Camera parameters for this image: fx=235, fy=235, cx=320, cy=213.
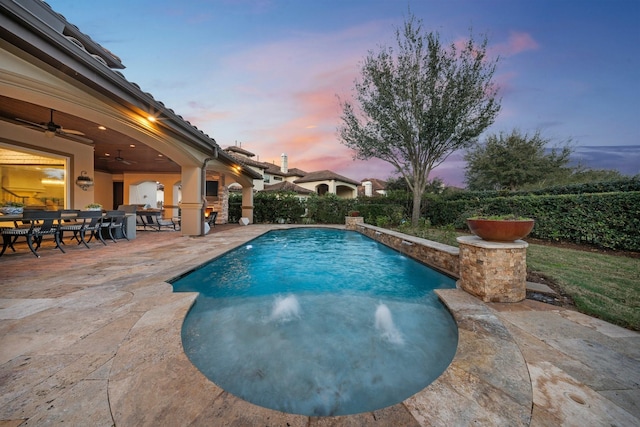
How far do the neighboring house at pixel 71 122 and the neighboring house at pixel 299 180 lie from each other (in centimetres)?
1508

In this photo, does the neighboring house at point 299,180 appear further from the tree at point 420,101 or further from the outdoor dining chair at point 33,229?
the outdoor dining chair at point 33,229

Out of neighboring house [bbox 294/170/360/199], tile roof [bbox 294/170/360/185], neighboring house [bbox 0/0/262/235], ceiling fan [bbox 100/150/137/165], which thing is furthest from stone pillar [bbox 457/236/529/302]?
tile roof [bbox 294/170/360/185]

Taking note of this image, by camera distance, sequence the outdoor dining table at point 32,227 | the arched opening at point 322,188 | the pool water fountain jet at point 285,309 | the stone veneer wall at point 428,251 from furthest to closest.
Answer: the arched opening at point 322,188 → the outdoor dining table at point 32,227 → the stone veneer wall at point 428,251 → the pool water fountain jet at point 285,309

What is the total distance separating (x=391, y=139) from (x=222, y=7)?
32.5 ft

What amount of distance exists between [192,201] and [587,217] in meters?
13.0

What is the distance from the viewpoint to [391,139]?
13.8 m

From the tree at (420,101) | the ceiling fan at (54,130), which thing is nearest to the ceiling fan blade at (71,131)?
the ceiling fan at (54,130)

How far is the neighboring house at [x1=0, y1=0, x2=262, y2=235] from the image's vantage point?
3125mm

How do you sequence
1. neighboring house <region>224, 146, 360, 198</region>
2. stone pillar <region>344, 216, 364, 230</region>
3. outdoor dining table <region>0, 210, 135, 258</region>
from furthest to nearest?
neighboring house <region>224, 146, 360, 198</region>, stone pillar <region>344, 216, 364, 230</region>, outdoor dining table <region>0, 210, 135, 258</region>

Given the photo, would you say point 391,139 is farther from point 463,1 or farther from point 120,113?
point 120,113

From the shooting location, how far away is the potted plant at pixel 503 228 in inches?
124

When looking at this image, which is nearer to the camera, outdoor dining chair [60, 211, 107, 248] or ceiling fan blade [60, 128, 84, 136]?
outdoor dining chair [60, 211, 107, 248]

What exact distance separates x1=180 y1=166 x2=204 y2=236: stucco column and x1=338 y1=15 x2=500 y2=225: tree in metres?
9.46

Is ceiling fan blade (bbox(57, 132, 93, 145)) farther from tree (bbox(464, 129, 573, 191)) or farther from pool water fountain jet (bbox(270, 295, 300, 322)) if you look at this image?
tree (bbox(464, 129, 573, 191))
